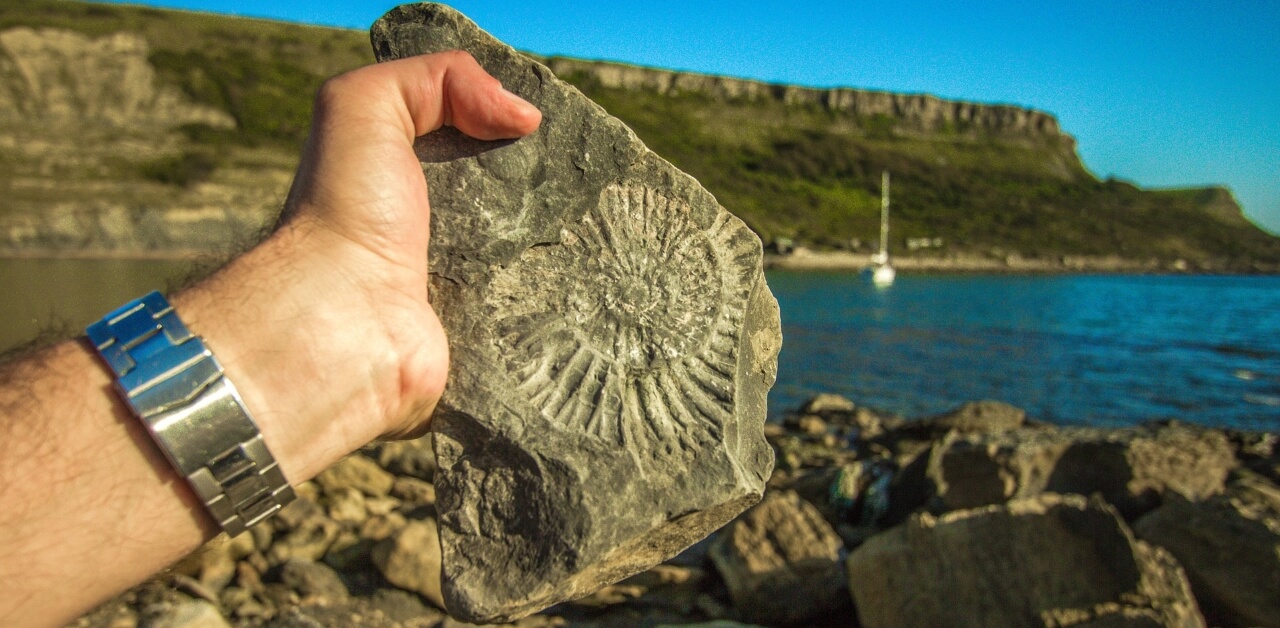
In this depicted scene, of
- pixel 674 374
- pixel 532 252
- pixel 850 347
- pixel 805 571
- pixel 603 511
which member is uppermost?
pixel 532 252

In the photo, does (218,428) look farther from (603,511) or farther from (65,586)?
(603,511)

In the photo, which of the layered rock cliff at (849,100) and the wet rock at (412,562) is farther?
the layered rock cliff at (849,100)

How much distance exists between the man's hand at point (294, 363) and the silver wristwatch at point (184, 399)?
0.27 ft

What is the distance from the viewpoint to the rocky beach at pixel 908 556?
4.62 meters

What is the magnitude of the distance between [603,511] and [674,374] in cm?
58

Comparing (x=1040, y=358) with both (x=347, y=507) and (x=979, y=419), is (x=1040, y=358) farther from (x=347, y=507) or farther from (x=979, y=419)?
(x=347, y=507)

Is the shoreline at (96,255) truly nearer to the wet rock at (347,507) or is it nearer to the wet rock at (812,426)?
the wet rock at (812,426)

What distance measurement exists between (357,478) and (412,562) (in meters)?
2.13

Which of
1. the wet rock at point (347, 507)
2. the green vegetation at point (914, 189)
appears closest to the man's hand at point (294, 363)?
the wet rock at point (347, 507)

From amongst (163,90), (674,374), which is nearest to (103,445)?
(674,374)

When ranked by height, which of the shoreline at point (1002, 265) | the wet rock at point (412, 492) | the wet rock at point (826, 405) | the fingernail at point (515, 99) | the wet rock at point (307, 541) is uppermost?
the fingernail at point (515, 99)

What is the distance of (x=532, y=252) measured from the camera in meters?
2.86

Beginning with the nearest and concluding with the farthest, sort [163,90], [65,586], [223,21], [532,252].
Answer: [65,586]
[532,252]
[163,90]
[223,21]

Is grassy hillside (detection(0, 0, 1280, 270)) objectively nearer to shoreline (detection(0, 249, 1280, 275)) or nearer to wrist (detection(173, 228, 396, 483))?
shoreline (detection(0, 249, 1280, 275))
